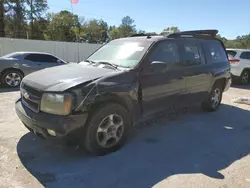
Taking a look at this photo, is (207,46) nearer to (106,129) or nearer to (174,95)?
(174,95)

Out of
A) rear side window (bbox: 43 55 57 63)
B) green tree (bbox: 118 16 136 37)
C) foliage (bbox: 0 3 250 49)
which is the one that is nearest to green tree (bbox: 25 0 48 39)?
foliage (bbox: 0 3 250 49)

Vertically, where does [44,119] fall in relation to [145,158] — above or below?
above

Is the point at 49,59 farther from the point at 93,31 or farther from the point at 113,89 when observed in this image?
the point at 93,31

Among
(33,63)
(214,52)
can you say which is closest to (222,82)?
(214,52)

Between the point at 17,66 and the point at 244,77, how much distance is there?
31.5 feet

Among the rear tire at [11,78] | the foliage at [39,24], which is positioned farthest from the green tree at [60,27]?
the rear tire at [11,78]

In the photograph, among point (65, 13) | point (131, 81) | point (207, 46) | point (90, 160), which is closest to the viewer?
→ point (90, 160)

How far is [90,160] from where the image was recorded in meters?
3.68

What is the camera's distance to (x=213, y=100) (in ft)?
21.2

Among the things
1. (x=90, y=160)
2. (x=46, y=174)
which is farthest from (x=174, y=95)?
(x=46, y=174)

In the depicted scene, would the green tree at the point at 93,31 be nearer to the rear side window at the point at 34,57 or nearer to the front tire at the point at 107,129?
the rear side window at the point at 34,57

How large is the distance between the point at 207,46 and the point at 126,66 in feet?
8.81

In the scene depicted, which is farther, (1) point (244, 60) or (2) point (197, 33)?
(1) point (244, 60)

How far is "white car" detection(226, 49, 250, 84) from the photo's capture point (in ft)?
37.5
